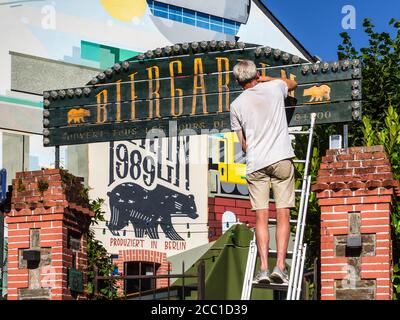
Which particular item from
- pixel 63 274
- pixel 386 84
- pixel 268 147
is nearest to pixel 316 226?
pixel 386 84

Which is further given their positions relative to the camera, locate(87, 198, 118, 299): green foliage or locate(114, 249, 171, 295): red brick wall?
locate(114, 249, 171, 295): red brick wall

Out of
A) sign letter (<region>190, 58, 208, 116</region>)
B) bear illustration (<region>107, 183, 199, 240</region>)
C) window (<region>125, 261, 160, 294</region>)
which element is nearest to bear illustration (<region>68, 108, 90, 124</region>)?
sign letter (<region>190, 58, 208, 116</region>)

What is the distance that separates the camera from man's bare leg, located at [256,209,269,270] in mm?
9789

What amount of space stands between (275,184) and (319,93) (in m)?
3.58

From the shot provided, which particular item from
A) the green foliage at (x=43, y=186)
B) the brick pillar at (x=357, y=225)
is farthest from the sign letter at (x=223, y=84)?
the green foliage at (x=43, y=186)

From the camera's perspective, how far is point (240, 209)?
2575 centimetres

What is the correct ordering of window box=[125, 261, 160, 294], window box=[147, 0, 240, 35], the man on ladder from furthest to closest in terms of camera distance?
1. window box=[147, 0, 240, 35]
2. window box=[125, 261, 160, 294]
3. the man on ladder

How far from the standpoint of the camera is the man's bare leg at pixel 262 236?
979 centimetres

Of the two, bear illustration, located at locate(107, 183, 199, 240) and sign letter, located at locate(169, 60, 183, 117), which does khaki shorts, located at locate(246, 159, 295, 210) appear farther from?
bear illustration, located at locate(107, 183, 199, 240)

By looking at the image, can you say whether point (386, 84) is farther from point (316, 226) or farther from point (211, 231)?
point (211, 231)

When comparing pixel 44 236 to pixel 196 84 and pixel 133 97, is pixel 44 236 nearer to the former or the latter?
pixel 133 97

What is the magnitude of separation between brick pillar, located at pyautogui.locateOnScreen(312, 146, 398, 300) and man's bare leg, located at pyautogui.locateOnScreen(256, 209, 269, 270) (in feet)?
7.90

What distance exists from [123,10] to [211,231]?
6.55m

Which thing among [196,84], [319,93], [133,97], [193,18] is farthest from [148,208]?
[319,93]
